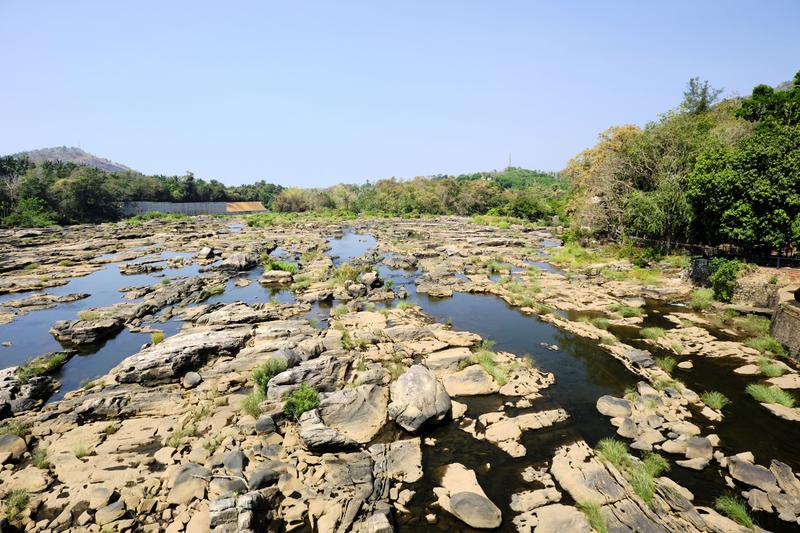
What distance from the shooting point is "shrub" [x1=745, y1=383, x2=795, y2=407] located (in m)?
12.5

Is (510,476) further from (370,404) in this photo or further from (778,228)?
(778,228)

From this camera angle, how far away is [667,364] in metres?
15.2

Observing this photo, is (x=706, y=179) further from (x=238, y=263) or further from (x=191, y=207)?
(x=191, y=207)

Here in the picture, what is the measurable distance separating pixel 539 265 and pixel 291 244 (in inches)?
1423

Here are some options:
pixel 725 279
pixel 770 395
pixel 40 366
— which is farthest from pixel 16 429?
pixel 725 279

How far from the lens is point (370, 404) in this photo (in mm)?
12289

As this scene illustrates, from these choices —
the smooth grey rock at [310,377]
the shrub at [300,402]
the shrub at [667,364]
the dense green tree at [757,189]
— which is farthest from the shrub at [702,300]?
the shrub at [300,402]

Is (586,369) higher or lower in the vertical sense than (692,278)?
lower

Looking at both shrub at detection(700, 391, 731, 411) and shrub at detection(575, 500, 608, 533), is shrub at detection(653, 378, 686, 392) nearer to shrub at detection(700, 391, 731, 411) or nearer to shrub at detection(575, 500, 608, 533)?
shrub at detection(700, 391, 731, 411)

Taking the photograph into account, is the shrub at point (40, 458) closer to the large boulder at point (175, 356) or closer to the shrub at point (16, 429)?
the shrub at point (16, 429)

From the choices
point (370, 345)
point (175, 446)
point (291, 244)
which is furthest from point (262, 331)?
point (291, 244)

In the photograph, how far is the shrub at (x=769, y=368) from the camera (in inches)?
562

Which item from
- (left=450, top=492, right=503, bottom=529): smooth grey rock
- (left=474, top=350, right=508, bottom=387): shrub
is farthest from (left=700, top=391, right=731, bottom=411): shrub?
(left=450, top=492, right=503, bottom=529): smooth grey rock

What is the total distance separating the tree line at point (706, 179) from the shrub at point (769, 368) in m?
9.84
